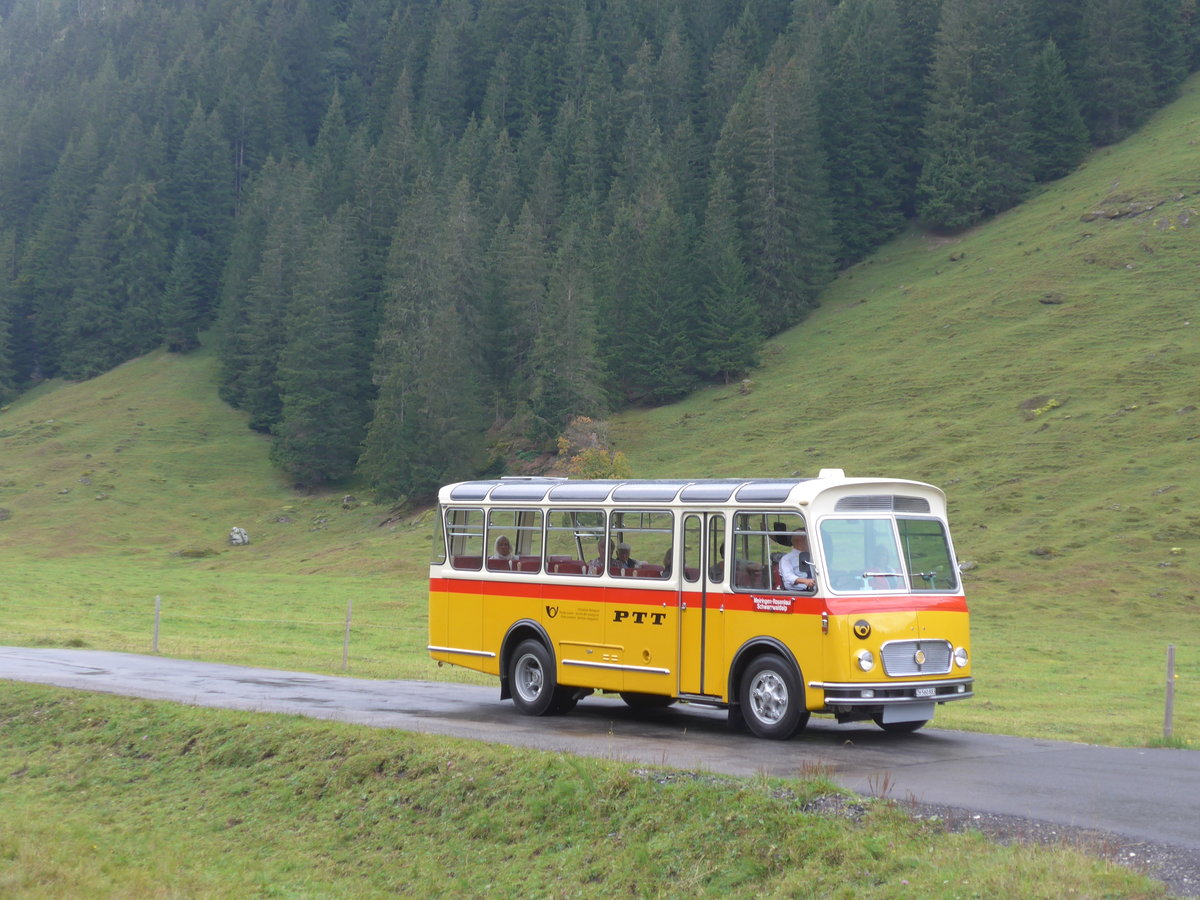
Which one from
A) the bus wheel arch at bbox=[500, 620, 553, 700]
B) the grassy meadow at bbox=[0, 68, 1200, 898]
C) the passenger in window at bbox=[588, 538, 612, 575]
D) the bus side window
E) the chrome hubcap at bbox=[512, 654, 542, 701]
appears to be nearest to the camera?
the grassy meadow at bbox=[0, 68, 1200, 898]

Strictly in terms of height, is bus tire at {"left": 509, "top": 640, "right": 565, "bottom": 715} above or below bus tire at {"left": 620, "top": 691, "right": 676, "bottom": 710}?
above

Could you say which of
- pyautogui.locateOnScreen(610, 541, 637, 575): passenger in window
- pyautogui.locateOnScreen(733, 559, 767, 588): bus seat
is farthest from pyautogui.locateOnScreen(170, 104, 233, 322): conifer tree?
pyautogui.locateOnScreen(733, 559, 767, 588): bus seat

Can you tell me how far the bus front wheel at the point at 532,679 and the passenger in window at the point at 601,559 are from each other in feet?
4.78

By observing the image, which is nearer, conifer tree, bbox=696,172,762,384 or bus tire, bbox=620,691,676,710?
bus tire, bbox=620,691,676,710

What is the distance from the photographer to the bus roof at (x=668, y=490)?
569 inches

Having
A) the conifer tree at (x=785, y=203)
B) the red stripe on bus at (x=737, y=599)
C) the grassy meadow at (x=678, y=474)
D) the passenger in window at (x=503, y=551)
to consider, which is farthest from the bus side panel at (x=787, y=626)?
the conifer tree at (x=785, y=203)

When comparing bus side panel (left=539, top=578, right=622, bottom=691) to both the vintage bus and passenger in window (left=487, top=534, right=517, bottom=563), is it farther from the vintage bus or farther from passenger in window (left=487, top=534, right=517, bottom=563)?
passenger in window (left=487, top=534, right=517, bottom=563)

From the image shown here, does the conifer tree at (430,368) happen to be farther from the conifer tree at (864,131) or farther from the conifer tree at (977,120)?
the conifer tree at (977,120)

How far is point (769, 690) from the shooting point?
14.5 m

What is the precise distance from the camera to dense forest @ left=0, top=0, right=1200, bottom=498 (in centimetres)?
7862

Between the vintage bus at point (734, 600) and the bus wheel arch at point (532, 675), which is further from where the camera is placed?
the bus wheel arch at point (532, 675)

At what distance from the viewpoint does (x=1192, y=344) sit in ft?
190

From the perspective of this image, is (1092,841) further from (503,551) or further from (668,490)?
(503,551)

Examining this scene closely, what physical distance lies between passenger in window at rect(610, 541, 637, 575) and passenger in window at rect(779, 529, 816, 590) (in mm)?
2476
